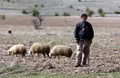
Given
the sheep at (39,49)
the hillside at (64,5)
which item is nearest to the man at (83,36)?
the sheep at (39,49)

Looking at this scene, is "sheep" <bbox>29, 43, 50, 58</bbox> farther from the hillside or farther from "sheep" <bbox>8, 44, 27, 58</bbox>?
the hillside

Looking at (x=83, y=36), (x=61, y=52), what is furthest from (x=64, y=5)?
(x=83, y=36)

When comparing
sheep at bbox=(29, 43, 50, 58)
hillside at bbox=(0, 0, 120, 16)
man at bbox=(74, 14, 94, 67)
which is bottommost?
hillside at bbox=(0, 0, 120, 16)

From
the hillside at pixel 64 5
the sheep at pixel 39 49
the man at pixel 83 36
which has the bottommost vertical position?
the hillside at pixel 64 5

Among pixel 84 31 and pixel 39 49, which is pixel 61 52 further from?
pixel 84 31

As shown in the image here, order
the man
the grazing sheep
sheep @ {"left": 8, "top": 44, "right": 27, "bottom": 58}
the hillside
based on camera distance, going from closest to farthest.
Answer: the man < the grazing sheep < sheep @ {"left": 8, "top": 44, "right": 27, "bottom": 58} < the hillside

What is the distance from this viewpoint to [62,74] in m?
16.4

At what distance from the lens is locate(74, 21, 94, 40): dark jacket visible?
1833 centimetres

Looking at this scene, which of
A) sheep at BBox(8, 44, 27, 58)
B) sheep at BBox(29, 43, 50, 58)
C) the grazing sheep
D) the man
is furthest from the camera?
sheep at BBox(29, 43, 50, 58)

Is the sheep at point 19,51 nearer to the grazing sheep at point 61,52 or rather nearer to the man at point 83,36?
the grazing sheep at point 61,52

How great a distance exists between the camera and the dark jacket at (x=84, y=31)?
18.3 meters

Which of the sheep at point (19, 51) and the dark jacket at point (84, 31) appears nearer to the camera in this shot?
the dark jacket at point (84, 31)

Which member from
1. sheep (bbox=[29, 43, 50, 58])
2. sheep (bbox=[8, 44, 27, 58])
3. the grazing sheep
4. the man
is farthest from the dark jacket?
sheep (bbox=[29, 43, 50, 58])

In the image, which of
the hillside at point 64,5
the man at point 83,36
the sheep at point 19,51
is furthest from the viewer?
the hillside at point 64,5
